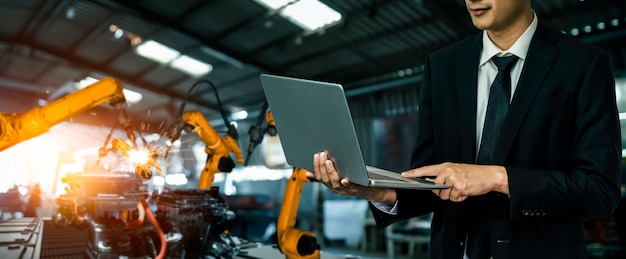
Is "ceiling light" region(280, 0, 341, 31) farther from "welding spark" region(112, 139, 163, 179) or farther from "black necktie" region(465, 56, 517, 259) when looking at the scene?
"black necktie" region(465, 56, 517, 259)

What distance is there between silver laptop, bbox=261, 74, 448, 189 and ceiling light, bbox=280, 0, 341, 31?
3461 millimetres

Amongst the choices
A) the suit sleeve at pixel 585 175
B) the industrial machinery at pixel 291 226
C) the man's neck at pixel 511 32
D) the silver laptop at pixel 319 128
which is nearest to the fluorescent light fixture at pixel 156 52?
the industrial machinery at pixel 291 226

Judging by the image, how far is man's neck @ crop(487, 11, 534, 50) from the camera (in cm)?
100

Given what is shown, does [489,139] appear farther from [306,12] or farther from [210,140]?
[306,12]

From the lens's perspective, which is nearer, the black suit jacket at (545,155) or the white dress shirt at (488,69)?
the black suit jacket at (545,155)

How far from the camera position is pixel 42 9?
314cm


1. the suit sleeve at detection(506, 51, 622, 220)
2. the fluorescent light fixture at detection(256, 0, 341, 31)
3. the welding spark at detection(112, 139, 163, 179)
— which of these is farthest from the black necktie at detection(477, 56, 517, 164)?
the fluorescent light fixture at detection(256, 0, 341, 31)

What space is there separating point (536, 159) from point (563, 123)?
108 mm

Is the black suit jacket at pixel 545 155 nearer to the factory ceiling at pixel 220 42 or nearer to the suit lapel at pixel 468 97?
the suit lapel at pixel 468 97

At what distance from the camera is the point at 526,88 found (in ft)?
3.00

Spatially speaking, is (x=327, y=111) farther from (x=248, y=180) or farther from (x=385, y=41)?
(x=248, y=180)

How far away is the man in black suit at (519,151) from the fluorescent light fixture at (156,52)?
365cm

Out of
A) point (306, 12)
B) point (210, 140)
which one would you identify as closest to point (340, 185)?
point (210, 140)

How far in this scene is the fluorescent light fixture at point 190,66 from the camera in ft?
13.9
